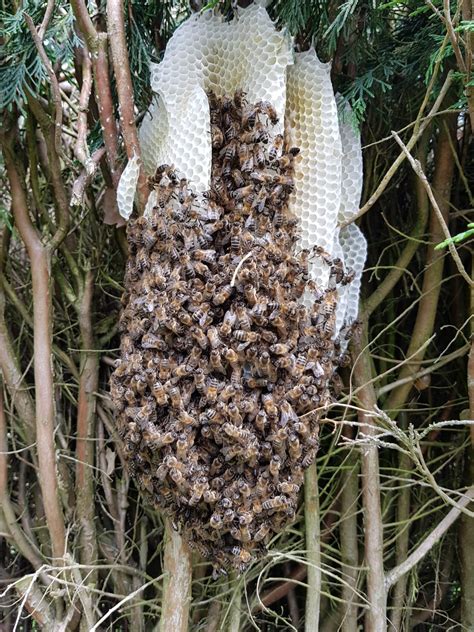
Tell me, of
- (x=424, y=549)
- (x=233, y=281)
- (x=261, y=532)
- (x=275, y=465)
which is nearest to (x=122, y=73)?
(x=233, y=281)

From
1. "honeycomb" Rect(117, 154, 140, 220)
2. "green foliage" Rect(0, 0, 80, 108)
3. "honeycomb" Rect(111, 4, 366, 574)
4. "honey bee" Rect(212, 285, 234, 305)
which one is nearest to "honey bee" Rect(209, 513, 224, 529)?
"honeycomb" Rect(111, 4, 366, 574)

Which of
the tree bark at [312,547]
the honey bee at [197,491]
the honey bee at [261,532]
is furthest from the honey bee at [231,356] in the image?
the tree bark at [312,547]

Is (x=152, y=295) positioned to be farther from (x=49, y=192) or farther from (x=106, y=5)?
(x=49, y=192)

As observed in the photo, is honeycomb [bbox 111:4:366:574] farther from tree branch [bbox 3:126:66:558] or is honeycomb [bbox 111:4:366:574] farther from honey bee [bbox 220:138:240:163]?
tree branch [bbox 3:126:66:558]

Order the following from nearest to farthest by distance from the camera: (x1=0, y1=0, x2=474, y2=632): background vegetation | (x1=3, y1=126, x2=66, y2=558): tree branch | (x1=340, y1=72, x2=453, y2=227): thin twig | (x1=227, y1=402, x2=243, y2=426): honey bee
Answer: (x1=227, y1=402, x2=243, y2=426): honey bee < (x1=340, y1=72, x2=453, y2=227): thin twig < (x1=0, y1=0, x2=474, y2=632): background vegetation < (x1=3, y1=126, x2=66, y2=558): tree branch

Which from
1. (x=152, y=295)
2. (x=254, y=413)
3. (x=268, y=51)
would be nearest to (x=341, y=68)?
(x=268, y=51)

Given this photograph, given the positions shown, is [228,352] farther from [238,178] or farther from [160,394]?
[238,178]
